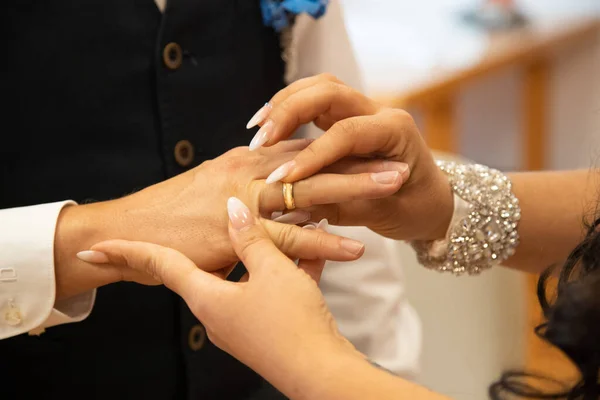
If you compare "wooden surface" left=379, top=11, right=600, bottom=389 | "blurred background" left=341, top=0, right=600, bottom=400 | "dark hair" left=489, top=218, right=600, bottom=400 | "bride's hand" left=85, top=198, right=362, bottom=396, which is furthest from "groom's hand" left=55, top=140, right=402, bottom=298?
"wooden surface" left=379, top=11, right=600, bottom=389

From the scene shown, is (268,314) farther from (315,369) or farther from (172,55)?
(172,55)

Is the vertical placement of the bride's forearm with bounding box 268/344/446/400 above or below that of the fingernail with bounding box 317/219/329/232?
below

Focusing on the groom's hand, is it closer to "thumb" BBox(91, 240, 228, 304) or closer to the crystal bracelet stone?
"thumb" BBox(91, 240, 228, 304)

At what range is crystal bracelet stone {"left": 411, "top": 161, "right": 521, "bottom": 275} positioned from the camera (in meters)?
0.90

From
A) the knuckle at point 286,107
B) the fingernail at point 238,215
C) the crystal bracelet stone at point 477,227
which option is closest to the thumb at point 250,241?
the fingernail at point 238,215

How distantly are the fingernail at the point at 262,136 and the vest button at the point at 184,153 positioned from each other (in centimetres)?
18

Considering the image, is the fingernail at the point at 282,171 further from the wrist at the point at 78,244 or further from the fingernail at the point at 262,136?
the wrist at the point at 78,244

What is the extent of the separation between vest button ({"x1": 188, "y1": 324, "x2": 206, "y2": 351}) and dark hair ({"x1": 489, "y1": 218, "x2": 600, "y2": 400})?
473 mm

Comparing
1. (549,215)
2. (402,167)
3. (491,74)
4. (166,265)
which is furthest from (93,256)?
(491,74)

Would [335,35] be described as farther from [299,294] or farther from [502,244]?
[299,294]

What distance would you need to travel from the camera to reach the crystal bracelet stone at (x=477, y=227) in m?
0.90

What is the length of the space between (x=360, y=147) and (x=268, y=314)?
27 centimetres

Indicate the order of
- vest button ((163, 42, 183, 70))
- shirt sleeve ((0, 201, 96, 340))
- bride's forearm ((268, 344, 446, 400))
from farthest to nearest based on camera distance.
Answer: vest button ((163, 42, 183, 70))
shirt sleeve ((0, 201, 96, 340))
bride's forearm ((268, 344, 446, 400))

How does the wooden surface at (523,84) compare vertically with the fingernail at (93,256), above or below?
below
